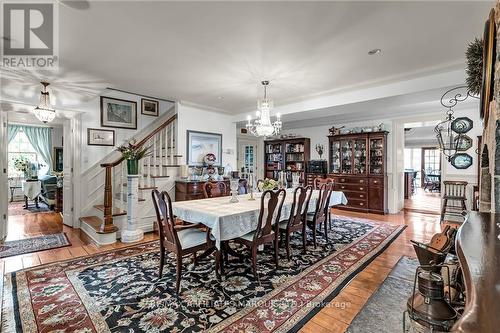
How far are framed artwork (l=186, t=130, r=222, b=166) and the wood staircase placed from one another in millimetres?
321

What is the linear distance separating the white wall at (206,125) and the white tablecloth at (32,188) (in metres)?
4.35

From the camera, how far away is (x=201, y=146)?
541 centimetres

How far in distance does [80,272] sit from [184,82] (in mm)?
2948

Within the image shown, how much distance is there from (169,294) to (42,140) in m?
8.40

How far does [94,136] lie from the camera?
15.0 feet

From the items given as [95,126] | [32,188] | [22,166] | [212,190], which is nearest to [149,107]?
[95,126]

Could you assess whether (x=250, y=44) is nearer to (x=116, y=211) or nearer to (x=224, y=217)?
(x=224, y=217)

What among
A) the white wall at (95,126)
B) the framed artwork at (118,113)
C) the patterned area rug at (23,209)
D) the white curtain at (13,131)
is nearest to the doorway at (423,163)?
the framed artwork at (118,113)

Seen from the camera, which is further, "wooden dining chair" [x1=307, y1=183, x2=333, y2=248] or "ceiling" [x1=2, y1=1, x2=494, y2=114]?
"wooden dining chair" [x1=307, y1=183, x2=333, y2=248]

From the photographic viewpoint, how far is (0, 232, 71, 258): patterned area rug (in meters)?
3.27

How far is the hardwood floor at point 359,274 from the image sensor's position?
1883 millimetres

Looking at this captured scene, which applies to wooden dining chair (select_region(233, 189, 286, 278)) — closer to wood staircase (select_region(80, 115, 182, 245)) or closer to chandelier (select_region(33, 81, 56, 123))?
wood staircase (select_region(80, 115, 182, 245))

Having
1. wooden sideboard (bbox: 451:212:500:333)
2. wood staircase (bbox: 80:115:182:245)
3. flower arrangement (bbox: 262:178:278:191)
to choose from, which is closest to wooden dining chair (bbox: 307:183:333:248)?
flower arrangement (bbox: 262:178:278:191)

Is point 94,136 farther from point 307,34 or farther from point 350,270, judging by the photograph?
point 350,270
